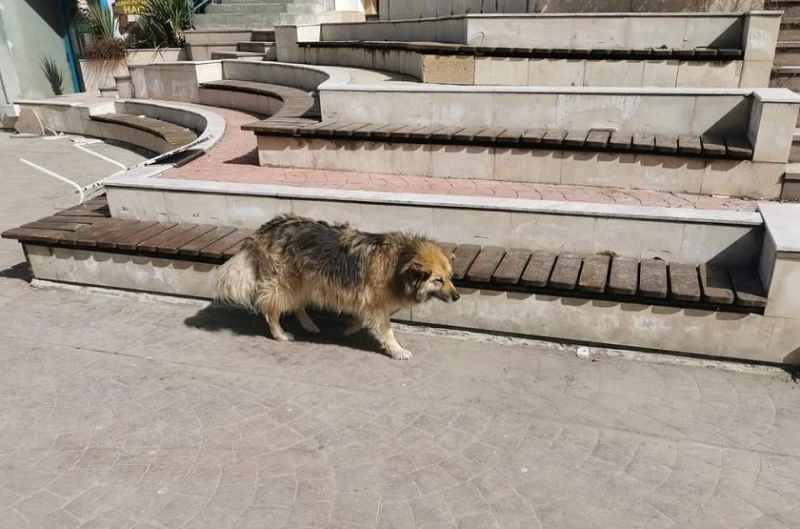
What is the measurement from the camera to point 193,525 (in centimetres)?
330

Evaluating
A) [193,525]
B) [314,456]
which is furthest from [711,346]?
[193,525]

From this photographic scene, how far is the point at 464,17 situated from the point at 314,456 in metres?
7.70

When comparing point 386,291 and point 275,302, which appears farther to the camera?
point 275,302

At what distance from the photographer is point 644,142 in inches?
250

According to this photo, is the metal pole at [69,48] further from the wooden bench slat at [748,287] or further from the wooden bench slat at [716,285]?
the wooden bench slat at [748,287]

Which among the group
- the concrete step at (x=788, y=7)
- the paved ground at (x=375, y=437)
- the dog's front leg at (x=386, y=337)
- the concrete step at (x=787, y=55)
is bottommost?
the paved ground at (x=375, y=437)

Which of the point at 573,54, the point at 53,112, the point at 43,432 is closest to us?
the point at 43,432

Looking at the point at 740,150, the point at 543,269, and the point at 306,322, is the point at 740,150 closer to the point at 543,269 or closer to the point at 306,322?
the point at 543,269

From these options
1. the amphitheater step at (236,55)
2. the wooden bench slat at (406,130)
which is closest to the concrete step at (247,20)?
the amphitheater step at (236,55)

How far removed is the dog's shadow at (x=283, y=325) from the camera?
5.28 m

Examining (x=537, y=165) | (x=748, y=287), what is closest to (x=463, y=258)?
(x=537, y=165)

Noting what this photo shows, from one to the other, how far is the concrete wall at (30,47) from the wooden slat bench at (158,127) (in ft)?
19.9

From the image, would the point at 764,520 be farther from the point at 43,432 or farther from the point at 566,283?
the point at 43,432

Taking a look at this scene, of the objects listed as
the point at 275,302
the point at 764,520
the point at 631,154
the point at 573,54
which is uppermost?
the point at 573,54
